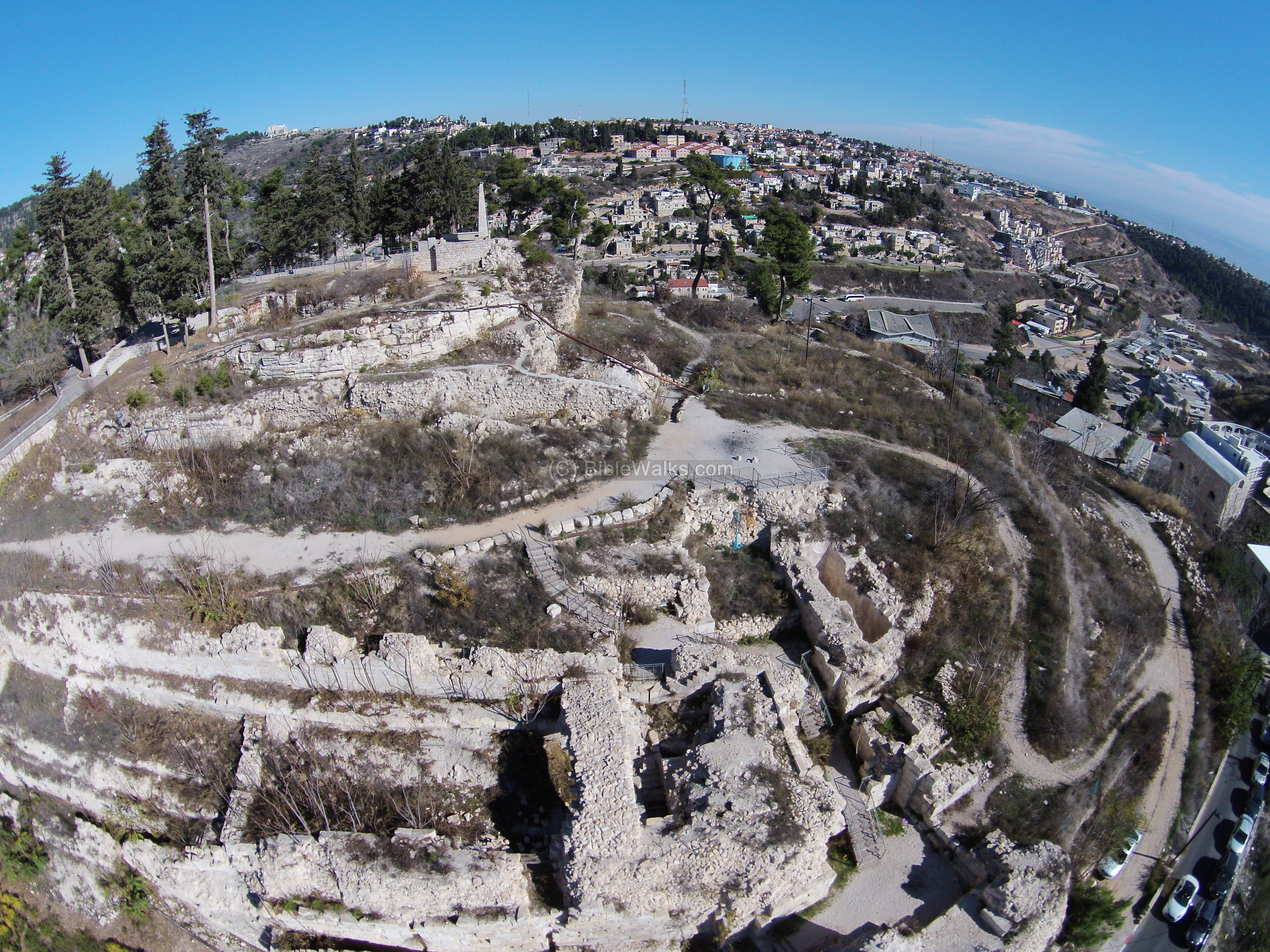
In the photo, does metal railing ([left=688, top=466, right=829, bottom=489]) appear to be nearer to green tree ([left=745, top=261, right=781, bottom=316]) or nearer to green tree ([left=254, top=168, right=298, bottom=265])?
green tree ([left=745, top=261, right=781, bottom=316])

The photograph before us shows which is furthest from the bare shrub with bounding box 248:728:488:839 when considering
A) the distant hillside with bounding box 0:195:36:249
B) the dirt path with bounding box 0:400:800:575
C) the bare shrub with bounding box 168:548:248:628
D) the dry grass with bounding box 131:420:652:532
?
the distant hillside with bounding box 0:195:36:249

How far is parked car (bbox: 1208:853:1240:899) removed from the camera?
12.2 m

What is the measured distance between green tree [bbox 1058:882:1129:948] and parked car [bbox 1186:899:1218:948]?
1711 millimetres

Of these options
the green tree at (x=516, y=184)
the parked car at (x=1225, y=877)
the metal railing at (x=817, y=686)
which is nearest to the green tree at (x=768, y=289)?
the green tree at (x=516, y=184)

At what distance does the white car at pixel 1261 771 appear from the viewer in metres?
14.7

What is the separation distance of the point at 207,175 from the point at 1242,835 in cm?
3175

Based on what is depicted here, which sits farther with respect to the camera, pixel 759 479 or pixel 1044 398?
pixel 1044 398

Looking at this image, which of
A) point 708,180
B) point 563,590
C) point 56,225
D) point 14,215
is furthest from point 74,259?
point 14,215

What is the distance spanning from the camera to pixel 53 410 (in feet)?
60.6

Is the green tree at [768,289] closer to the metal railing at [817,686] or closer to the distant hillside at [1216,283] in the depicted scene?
the metal railing at [817,686]

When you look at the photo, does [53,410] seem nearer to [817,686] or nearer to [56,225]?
[56,225]

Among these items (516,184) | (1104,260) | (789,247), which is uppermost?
(516,184)

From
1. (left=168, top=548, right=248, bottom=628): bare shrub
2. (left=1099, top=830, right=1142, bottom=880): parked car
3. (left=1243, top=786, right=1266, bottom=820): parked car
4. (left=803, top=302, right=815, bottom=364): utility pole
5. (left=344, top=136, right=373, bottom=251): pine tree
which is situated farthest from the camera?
(left=344, top=136, right=373, bottom=251): pine tree

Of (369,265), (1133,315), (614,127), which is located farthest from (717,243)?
(614,127)
